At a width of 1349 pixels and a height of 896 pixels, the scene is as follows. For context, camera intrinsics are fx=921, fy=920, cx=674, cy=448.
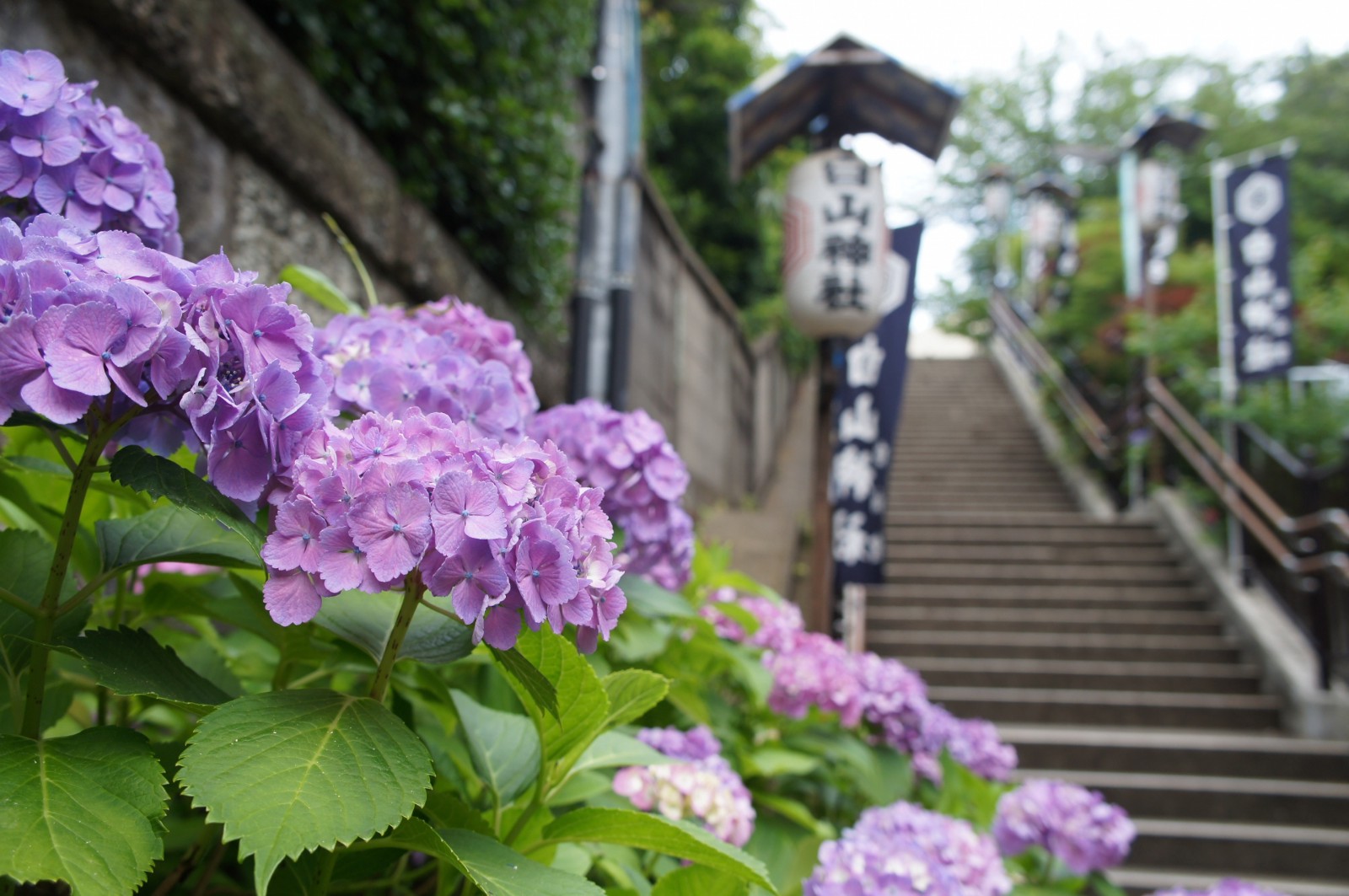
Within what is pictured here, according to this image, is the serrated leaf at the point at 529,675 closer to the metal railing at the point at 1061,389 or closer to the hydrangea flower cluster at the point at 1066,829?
the hydrangea flower cluster at the point at 1066,829

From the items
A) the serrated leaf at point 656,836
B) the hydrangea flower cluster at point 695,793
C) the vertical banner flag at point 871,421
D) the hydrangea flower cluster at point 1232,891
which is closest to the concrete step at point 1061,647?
the vertical banner flag at point 871,421

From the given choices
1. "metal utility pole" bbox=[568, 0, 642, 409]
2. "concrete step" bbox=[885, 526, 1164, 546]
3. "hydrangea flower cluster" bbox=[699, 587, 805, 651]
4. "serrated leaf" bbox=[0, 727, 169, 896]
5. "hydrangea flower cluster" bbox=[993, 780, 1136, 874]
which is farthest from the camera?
"concrete step" bbox=[885, 526, 1164, 546]

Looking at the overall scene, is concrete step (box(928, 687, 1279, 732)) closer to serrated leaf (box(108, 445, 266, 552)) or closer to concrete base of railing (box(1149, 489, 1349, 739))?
concrete base of railing (box(1149, 489, 1349, 739))

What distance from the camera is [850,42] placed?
396 centimetres

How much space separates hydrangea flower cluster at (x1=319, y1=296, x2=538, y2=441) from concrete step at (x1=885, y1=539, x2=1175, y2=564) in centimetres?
697

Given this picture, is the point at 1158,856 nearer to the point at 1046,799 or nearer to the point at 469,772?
the point at 1046,799

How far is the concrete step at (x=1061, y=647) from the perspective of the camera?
611cm

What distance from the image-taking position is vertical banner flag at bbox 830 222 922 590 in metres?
4.70

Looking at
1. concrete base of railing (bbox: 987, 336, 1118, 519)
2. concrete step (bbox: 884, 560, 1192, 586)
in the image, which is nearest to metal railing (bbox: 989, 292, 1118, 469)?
concrete base of railing (bbox: 987, 336, 1118, 519)

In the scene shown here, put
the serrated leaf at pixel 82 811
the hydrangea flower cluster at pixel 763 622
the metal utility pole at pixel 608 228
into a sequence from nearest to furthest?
1. the serrated leaf at pixel 82 811
2. the hydrangea flower cluster at pixel 763 622
3. the metal utility pole at pixel 608 228

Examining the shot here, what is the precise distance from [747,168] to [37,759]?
405 cm

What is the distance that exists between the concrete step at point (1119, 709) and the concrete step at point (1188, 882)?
4.42 feet

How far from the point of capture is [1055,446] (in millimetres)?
10617

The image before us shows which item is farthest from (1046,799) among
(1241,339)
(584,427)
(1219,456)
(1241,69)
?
(1241,69)
